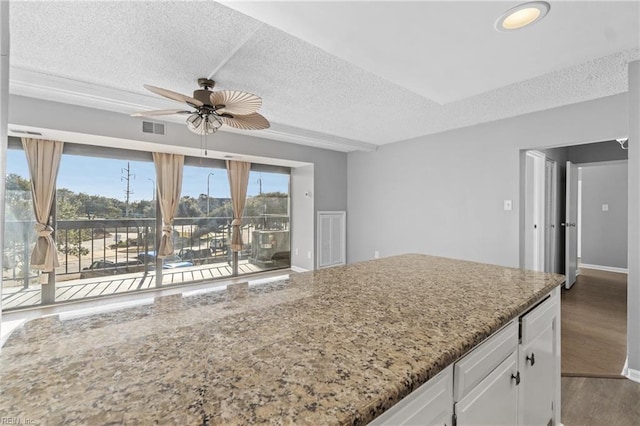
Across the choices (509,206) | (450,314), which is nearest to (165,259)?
(450,314)

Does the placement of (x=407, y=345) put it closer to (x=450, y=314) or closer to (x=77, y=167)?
(x=450, y=314)

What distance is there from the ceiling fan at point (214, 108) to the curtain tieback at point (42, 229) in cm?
221

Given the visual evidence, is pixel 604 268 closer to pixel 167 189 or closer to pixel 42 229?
pixel 167 189

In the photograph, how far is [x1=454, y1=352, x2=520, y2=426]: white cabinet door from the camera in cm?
92

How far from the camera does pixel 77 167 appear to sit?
3658 mm

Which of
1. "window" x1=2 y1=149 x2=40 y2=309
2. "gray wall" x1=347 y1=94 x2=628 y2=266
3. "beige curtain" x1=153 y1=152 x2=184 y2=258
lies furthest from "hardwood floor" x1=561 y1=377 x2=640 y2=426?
"window" x1=2 y1=149 x2=40 y2=309

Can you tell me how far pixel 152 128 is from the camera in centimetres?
356

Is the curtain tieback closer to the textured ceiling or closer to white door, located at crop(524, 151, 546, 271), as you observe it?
the textured ceiling

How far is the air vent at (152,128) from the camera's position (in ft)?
11.5

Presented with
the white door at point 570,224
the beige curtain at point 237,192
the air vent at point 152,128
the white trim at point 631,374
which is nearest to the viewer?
the white trim at point 631,374

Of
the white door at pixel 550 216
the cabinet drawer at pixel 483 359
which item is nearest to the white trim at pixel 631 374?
the cabinet drawer at pixel 483 359

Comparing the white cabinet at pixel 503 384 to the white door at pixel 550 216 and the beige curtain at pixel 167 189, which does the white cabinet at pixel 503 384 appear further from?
the beige curtain at pixel 167 189

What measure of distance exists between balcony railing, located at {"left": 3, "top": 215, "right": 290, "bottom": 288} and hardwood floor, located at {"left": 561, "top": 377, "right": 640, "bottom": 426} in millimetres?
4436

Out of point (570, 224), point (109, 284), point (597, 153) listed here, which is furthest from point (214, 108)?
point (597, 153)
